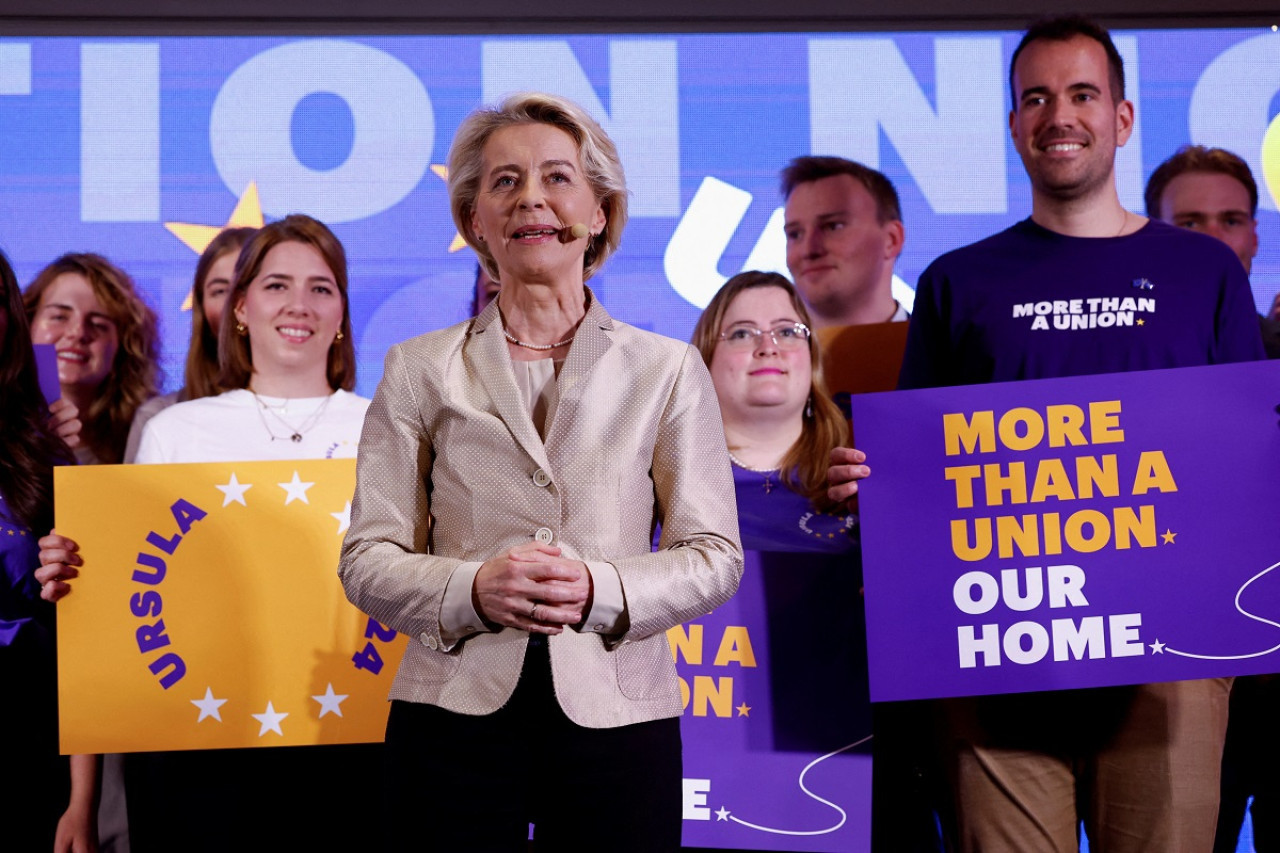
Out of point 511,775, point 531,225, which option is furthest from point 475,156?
point 511,775

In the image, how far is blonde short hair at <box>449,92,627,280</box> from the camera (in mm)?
1935

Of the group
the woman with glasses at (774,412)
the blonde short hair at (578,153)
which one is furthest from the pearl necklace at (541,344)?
the woman with glasses at (774,412)

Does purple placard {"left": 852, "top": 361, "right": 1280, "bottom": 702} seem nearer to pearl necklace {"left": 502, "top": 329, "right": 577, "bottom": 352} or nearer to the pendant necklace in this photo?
pearl necklace {"left": 502, "top": 329, "right": 577, "bottom": 352}

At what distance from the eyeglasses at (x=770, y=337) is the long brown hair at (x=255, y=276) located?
1012 mm

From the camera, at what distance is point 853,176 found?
3.93m

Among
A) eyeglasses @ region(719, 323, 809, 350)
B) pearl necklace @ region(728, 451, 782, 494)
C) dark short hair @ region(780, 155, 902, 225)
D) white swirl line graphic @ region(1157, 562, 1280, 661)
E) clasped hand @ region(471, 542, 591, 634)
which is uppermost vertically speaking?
dark short hair @ region(780, 155, 902, 225)

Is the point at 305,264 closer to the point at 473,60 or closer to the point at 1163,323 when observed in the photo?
the point at 473,60

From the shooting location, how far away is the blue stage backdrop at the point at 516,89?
13.0 feet

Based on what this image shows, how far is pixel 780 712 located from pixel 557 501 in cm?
123

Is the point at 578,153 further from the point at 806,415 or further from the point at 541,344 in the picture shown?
the point at 806,415

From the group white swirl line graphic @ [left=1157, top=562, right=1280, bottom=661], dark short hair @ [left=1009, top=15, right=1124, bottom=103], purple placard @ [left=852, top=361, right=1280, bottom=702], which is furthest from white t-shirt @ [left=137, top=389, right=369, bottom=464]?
white swirl line graphic @ [left=1157, top=562, right=1280, bottom=661]

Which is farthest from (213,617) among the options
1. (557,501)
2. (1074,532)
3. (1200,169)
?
(1200,169)

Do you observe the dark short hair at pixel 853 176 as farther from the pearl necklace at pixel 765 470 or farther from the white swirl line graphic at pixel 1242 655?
the white swirl line graphic at pixel 1242 655

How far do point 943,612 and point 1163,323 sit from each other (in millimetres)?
764
